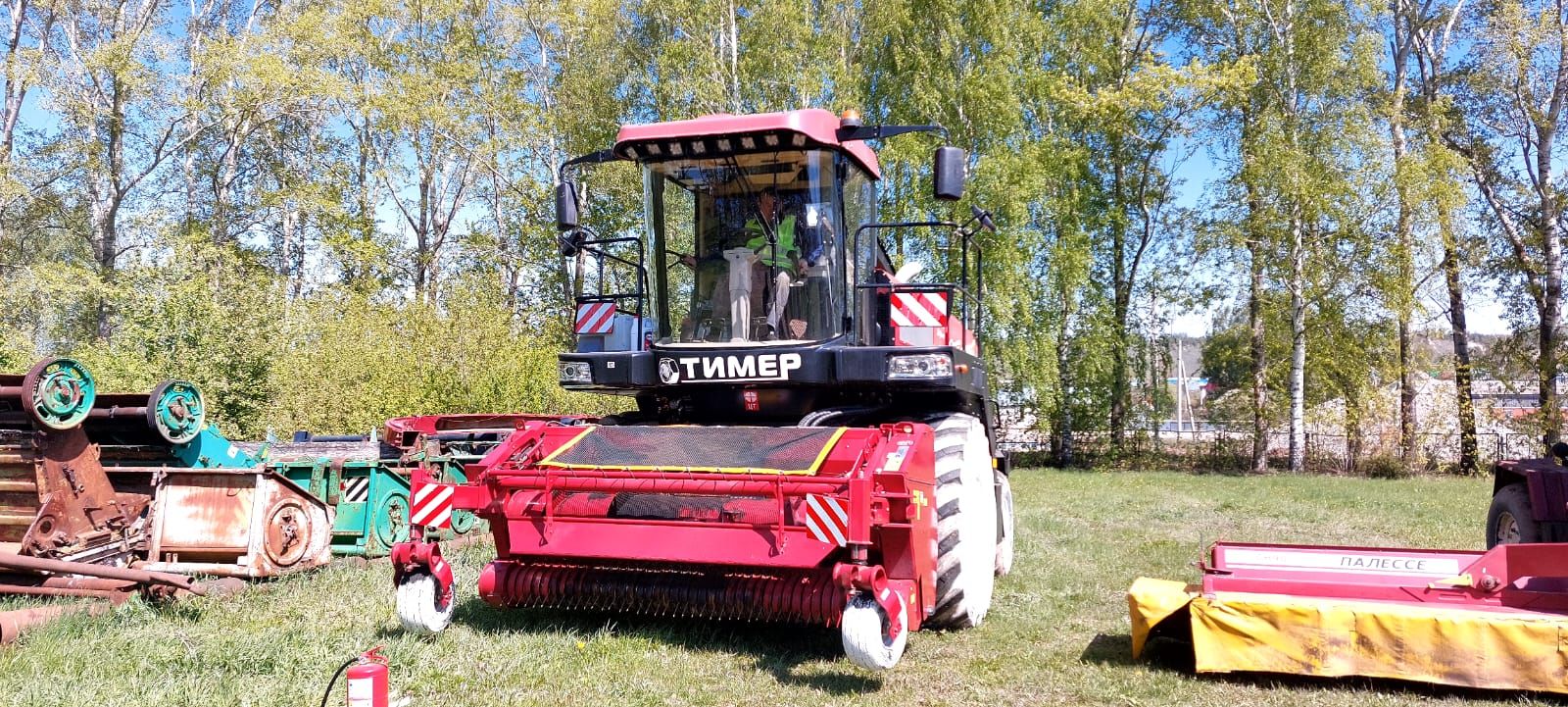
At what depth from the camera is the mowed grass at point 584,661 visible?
4648mm

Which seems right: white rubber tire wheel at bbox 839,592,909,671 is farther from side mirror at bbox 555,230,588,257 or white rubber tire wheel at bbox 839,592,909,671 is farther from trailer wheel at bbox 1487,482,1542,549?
trailer wheel at bbox 1487,482,1542,549

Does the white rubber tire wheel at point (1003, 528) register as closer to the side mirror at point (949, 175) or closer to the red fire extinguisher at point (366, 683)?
the side mirror at point (949, 175)

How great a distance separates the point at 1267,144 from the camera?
23281 millimetres

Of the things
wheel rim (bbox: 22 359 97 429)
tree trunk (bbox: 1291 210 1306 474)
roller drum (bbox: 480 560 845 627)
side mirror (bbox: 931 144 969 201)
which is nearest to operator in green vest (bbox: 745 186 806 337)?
side mirror (bbox: 931 144 969 201)

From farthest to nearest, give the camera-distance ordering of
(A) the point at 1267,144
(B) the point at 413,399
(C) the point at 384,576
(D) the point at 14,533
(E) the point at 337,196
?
1. (E) the point at 337,196
2. (A) the point at 1267,144
3. (B) the point at 413,399
4. (C) the point at 384,576
5. (D) the point at 14,533

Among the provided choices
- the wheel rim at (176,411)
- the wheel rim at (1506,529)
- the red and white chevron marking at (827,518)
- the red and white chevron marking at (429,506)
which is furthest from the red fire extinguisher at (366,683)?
the wheel rim at (1506,529)

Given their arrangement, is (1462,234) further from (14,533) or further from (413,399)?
(14,533)

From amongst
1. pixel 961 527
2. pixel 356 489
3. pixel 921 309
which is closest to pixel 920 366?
pixel 921 309

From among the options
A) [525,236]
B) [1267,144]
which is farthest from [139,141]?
[1267,144]

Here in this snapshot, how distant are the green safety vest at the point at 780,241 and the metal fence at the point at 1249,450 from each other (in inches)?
730

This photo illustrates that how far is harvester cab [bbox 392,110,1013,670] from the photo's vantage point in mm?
5148

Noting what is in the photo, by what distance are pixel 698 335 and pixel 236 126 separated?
81.1 ft

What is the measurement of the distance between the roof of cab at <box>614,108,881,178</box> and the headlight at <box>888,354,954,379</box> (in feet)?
4.84

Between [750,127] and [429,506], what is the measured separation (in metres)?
2.88
